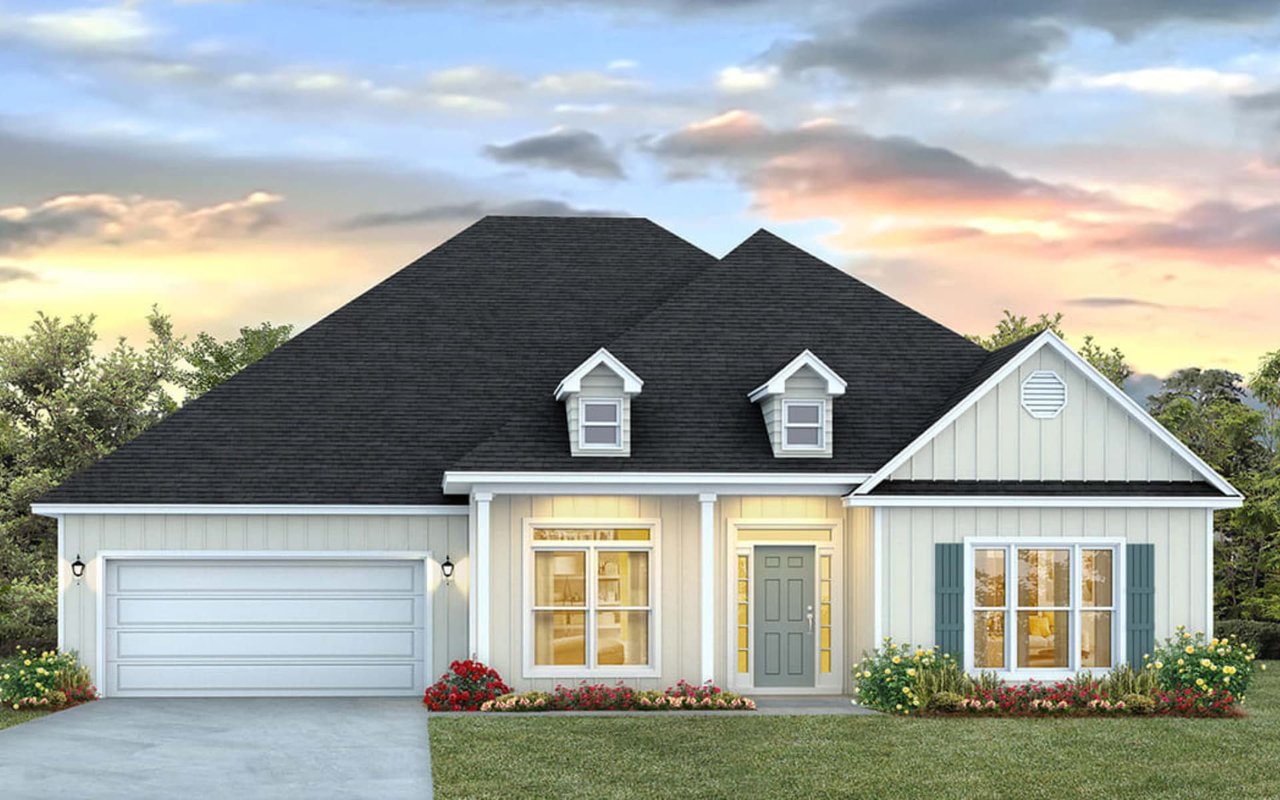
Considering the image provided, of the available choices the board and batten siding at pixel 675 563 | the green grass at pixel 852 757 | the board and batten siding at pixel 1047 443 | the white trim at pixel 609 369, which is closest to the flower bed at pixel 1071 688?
the green grass at pixel 852 757

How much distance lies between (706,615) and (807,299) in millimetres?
6160

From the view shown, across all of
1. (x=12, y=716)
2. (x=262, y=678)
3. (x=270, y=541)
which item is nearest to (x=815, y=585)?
(x=270, y=541)

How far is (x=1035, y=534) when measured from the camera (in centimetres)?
2002

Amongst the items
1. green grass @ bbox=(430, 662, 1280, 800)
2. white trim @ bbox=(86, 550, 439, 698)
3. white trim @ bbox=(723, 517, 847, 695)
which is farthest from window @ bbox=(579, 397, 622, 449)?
green grass @ bbox=(430, 662, 1280, 800)

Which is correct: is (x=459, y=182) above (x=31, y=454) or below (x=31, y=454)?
above

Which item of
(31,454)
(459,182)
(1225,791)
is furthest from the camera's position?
(31,454)

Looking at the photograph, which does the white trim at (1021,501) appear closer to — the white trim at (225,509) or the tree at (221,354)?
the white trim at (225,509)

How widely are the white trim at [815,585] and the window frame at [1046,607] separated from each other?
2172 millimetres

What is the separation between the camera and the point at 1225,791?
13805 mm

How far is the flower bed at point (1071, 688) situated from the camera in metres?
18.9

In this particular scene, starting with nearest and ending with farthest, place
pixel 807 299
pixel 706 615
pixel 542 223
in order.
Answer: pixel 706 615 → pixel 807 299 → pixel 542 223

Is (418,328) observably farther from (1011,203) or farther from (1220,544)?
(1220,544)

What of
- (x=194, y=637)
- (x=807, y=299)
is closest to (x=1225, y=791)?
(x=807, y=299)

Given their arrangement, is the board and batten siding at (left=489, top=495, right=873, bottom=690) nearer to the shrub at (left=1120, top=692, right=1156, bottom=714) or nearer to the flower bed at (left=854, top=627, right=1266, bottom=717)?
the flower bed at (left=854, top=627, right=1266, bottom=717)
